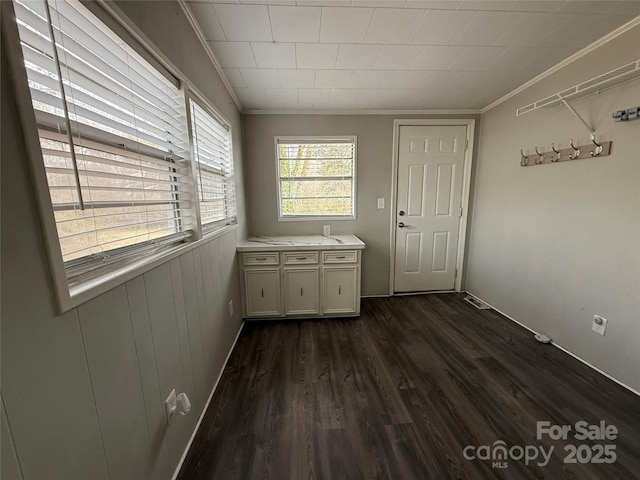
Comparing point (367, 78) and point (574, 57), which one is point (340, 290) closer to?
point (367, 78)

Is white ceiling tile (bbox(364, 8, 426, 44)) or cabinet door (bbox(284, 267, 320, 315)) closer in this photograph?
white ceiling tile (bbox(364, 8, 426, 44))

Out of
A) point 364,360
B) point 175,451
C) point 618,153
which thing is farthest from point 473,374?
point 175,451

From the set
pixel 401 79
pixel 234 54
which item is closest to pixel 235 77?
pixel 234 54

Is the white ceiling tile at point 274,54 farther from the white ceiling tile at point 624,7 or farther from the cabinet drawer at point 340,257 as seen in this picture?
the white ceiling tile at point 624,7

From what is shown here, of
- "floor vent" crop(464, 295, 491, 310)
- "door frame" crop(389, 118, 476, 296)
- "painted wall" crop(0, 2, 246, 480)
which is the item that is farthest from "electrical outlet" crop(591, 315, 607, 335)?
"painted wall" crop(0, 2, 246, 480)

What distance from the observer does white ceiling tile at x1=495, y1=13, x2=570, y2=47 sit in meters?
1.47

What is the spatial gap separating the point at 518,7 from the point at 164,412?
2804mm

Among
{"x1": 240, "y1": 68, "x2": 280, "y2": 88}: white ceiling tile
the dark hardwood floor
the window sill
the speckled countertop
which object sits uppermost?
{"x1": 240, "y1": 68, "x2": 280, "y2": 88}: white ceiling tile

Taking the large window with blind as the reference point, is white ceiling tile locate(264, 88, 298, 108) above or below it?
above

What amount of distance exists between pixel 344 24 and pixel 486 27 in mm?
906

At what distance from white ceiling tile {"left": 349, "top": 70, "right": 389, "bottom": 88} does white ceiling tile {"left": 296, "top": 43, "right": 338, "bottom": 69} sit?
283 millimetres

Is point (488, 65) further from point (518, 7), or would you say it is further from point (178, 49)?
point (178, 49)

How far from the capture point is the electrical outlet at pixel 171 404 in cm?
112

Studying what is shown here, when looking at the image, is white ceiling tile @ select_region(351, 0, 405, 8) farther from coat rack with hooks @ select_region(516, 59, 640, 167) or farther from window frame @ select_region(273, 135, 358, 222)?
window frame @ select_region(273, 135, 358, 222)
